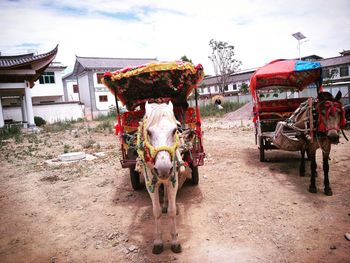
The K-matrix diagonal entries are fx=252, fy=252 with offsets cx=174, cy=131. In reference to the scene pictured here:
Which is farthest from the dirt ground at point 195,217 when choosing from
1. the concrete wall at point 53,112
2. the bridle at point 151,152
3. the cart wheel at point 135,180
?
the concrete wall at point 53,112

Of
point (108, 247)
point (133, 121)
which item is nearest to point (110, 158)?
point (133, 121)

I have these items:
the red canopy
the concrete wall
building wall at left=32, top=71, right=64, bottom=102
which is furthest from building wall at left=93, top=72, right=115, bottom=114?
the red canopy

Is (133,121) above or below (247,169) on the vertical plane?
above

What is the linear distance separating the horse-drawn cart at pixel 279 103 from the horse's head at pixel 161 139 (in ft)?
10.9

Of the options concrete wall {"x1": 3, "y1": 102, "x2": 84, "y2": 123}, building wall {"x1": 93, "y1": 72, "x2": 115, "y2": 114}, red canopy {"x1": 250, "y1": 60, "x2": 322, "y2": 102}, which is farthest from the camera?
building wall {"x1": 93, "y1": 72, "x2": 115, "y2": 114}

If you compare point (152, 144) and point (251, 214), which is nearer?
point (152, 144)

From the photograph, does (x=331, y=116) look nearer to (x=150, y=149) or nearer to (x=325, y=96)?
(x=325, y=96)

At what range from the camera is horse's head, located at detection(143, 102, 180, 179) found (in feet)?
8.32

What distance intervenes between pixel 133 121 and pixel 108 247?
2.61 meters

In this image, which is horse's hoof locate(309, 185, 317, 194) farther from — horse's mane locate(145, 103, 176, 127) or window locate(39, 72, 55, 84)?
window locate(39, 72, 55, 84)

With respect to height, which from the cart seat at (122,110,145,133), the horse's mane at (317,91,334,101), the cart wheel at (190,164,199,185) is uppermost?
the horse's mane at (317,91,334,101)

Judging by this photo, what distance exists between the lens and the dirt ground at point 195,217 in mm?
3053

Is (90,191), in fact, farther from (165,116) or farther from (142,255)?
(165,116)

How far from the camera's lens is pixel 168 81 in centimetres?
457
